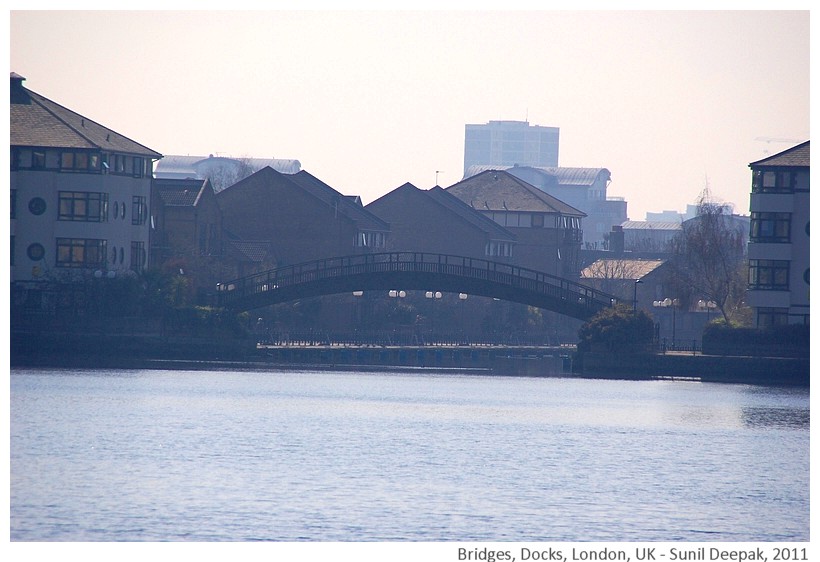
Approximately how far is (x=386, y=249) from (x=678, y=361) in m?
52.1

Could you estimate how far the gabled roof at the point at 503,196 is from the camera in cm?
14975

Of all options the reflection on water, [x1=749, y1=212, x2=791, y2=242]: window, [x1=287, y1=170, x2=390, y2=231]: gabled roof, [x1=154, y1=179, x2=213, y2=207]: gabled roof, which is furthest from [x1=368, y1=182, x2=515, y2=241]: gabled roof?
the reflection on water

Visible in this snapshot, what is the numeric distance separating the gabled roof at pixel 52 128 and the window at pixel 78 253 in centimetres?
512

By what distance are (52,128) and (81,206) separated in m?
4.42

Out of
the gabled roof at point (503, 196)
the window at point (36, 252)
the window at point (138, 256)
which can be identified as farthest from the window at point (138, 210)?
the gabled roof at point (503, 196)

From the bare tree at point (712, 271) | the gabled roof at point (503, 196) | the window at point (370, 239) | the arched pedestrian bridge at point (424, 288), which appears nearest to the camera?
the arched pedestrian bridge at point (424, 288)

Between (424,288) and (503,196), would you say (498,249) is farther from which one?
(424,288)

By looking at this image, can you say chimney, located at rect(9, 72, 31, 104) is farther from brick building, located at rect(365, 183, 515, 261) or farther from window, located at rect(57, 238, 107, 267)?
brick building, located at rect(365, 183, 515, 261)

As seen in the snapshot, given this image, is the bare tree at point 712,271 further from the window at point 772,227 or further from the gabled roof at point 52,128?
the gabled roof at point 52,128

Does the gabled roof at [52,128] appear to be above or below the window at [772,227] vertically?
above

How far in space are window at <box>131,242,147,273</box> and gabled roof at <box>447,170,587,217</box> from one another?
57.5 m

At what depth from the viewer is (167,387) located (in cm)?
6969

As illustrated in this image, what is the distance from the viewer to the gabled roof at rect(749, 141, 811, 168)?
85.7 metres
